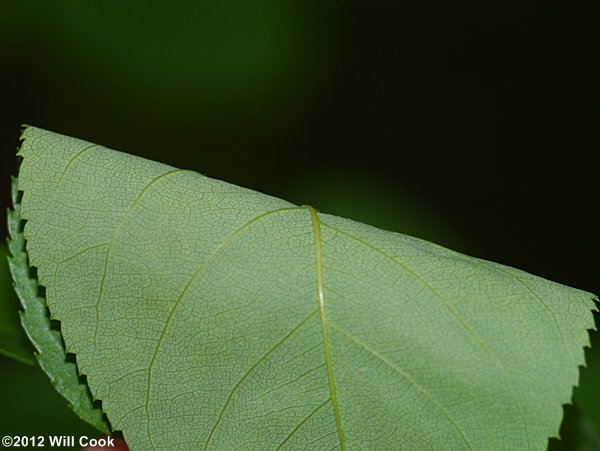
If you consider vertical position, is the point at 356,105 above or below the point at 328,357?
above

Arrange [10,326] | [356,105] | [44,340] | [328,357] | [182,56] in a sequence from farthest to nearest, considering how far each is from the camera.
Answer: [356,105] < [182,56] < [10,326] < [44,340] < [328,357]

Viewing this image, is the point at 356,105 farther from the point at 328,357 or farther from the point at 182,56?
the point at 328,357

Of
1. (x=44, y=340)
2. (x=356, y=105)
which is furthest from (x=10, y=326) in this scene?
(x=356, y=105)

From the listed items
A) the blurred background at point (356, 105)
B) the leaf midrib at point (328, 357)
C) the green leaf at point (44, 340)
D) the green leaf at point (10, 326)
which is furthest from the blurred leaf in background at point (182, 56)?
the leaf midrib at point (328, 357)

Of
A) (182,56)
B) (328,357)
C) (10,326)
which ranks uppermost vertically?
(182,56)

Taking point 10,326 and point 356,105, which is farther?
point 356,105

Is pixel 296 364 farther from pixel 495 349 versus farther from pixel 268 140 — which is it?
pixel 268 140

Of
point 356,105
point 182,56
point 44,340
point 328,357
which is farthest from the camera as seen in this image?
point 356,105
